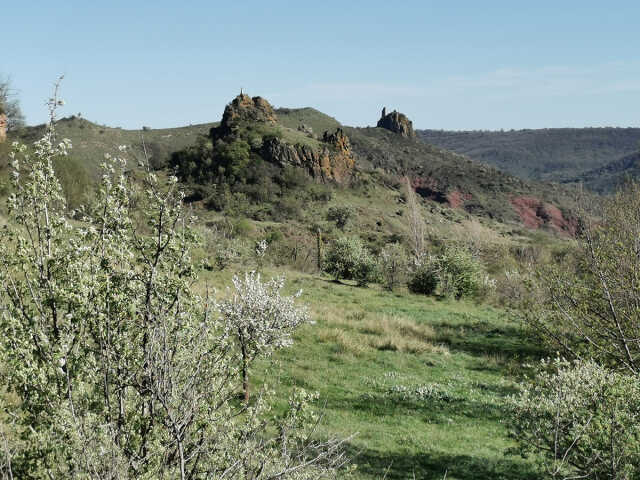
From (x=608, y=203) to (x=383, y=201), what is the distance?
70481 millimetres

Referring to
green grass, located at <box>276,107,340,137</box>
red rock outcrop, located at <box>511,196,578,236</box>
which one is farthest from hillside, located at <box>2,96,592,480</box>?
green grass, located at <box>276,107,340,137</box>

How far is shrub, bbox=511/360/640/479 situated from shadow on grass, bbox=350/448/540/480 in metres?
2.02

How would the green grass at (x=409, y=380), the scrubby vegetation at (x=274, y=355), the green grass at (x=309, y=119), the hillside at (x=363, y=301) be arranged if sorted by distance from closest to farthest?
the scrubby vegetation at (x=274, y=355) → the green grass at (x=409, y=380) → the hillside at (x=363, y=301) → the green grass at (x=309, y=119)

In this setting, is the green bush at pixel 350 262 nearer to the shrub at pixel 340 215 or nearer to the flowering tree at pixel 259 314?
the flowering tree at pixel 259 314

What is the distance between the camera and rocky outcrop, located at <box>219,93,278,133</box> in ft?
338

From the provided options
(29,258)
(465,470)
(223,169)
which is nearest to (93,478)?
(29,258)

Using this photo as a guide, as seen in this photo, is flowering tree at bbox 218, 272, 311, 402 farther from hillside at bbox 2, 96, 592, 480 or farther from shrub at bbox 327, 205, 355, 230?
shrub at bbox 327, 205, 355, 230

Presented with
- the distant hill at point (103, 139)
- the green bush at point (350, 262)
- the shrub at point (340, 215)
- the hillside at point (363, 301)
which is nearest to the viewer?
the hillside at point (363, 301)

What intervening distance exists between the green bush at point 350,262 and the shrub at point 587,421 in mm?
29127

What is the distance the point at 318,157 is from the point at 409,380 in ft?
273

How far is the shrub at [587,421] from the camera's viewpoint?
7.07 meters

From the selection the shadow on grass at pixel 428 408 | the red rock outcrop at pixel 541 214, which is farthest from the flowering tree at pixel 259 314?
the red rock outcrop at pixel 541 214

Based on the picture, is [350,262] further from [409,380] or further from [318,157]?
[318,157]

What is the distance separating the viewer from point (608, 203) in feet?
84.5
